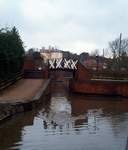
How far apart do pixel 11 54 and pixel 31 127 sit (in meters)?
18.6

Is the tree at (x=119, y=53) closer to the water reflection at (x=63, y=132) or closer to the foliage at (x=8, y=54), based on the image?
the foliage at (x=8, y=54)

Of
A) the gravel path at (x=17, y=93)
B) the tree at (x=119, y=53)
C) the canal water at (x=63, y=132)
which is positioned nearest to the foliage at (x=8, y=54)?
the gravel path at (x=17, y=93)

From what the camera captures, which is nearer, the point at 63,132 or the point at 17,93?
the point at 63,132

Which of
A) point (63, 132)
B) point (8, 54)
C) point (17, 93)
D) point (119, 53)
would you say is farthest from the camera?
point (119, 53)

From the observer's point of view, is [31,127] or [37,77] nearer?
[31,127]

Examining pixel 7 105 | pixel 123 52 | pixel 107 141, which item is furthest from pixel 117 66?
pixel 107 141

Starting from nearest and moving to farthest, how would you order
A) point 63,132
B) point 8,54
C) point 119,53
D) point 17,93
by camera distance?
point 63,132 < point 17,93 < point 8,54 < point 119,53

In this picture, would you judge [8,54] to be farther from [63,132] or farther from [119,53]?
A: [119,53]

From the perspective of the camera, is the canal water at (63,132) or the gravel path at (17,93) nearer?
the canal water at (63,132)

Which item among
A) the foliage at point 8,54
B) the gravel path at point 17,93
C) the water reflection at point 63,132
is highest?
the foliage at point 8,54

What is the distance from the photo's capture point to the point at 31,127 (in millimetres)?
22812

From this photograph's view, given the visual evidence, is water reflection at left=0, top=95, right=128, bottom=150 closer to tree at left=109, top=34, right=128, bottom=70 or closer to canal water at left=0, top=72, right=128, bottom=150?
canal water at left=0, top=72, right=128, bottom=150

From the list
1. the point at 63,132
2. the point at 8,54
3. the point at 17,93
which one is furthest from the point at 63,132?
the point at 8,54

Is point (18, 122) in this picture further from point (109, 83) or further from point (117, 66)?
point (117, 66)
